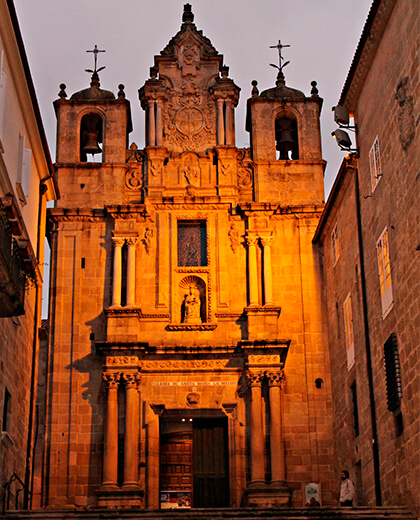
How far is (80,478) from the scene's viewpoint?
28391 mm

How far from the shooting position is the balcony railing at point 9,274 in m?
18.2

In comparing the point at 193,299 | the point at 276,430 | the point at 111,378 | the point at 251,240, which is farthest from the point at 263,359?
the point at 111,378

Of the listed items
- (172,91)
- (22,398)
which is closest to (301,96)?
(172,91)

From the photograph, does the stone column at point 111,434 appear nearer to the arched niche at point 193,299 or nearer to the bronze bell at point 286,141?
the arched niche at point 193,299

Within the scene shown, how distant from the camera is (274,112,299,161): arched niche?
Answer: 32.8 meters

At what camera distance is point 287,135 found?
32938 mm

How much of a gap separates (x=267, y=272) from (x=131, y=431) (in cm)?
639

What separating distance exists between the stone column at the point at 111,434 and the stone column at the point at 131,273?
8.09ft

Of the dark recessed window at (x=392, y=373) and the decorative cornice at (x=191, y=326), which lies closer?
the dark recessed window at (x=392, y=373)

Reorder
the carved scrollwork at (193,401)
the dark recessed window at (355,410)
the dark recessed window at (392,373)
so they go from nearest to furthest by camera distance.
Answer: the dark recessed window at (392,373) → the dark recessed window at (355,410) → the carved scrollwork at (193,401)

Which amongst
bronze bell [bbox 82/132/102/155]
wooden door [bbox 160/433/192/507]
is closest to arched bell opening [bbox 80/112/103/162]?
bronze bell [bbox 82/132/102/155]

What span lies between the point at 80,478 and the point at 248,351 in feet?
19.9

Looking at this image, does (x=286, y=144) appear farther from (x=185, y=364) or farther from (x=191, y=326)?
(x=185, y=364)

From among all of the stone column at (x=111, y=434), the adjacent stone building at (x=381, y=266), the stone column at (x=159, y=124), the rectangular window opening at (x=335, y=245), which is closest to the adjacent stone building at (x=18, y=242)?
the stone column at (x=111, y=434)
